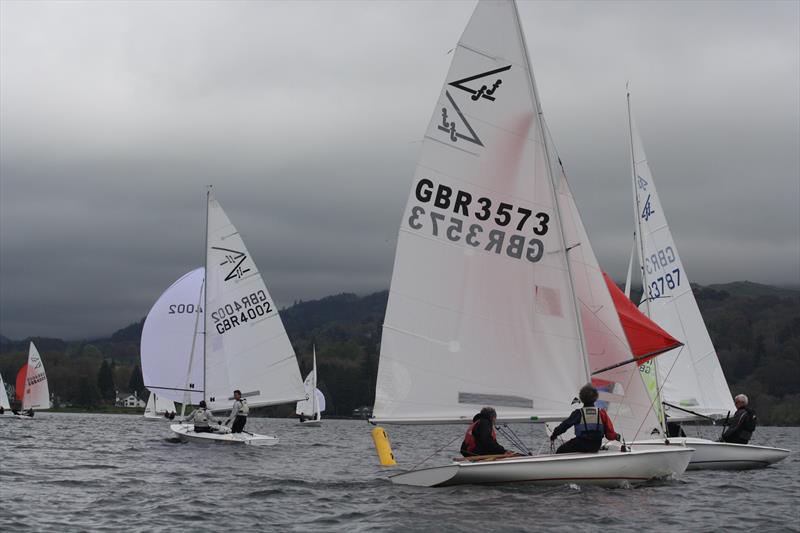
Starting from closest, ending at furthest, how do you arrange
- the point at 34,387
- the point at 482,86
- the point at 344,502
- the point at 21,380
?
the point at 344,502, the point at 482,86, the point at 34,387, the point at 21,380

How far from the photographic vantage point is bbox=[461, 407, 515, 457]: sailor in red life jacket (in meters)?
15.7

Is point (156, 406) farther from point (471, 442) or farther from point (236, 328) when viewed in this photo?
point (471, 442)

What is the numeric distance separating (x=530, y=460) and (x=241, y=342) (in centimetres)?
1880

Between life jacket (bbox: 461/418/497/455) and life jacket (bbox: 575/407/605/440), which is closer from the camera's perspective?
life jacket (bbox: 575/407/605/440)

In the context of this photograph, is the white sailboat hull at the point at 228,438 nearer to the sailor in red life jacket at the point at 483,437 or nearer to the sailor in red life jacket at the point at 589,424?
the sailor in red life jacket at the point at 483,437

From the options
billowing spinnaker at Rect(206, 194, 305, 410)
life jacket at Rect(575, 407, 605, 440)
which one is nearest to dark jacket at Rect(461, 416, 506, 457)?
life jacket at Rect(575, 407, 605, 440)

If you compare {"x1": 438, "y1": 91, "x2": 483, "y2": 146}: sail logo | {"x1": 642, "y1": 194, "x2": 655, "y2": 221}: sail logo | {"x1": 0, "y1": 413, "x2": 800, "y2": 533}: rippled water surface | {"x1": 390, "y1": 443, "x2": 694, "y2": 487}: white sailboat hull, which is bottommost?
{"x1": 0, "y1": 413, "x2": 800, "y2": 533}: rippled water surface

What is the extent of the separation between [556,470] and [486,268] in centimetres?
331

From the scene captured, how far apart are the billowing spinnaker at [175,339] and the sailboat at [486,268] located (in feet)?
62.7

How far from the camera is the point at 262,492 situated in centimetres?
1631

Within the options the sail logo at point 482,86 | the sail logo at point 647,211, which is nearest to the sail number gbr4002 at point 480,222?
the sail logo at point 482,86

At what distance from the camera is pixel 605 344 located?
55.0ft

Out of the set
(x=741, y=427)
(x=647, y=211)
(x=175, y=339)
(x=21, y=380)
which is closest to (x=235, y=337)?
(x=175, y=339)

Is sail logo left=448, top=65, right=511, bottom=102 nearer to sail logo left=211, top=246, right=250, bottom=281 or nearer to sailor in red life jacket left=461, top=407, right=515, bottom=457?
sailor in red life jacket left=461, top=407, right=515, bottom=457
